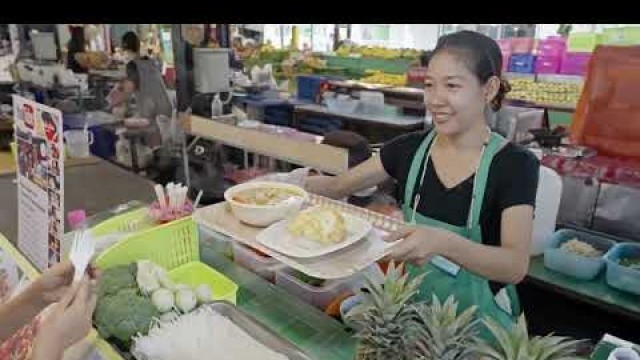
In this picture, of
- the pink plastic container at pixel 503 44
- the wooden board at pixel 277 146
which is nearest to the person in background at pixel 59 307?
the wooden board at pixel 277 146

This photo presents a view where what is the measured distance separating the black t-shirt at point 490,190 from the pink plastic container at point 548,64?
14.7 ft

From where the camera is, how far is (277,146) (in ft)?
6.41

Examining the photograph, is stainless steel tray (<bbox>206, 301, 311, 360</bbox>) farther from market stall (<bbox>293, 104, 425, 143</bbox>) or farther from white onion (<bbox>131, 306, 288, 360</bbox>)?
market stall (<bbox>293, 104, 425, 143</bbox>)

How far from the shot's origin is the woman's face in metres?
1.30

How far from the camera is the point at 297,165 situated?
1896mm

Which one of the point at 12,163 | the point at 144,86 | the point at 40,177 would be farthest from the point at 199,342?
the point at 144,86

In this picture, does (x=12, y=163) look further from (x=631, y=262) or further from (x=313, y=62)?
(x=313, y=62)

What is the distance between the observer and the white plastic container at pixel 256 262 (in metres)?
1.37

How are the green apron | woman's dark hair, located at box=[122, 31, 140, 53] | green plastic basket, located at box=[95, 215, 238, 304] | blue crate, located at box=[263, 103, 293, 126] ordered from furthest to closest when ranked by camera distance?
1. blue crate, located at box=[263, 103, 293, 126]
2. woman's dark hair, located at box=[122, 31, 140, 53]
3. the green apron
4. green plastic basket, located at box=[95, 215, 238, 304]

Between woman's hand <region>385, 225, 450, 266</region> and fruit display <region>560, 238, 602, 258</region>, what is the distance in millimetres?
1477

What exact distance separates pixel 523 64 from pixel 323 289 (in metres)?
5.08

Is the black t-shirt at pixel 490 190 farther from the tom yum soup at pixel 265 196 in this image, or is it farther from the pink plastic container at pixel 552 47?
the pink plastic container at pixel 552 47

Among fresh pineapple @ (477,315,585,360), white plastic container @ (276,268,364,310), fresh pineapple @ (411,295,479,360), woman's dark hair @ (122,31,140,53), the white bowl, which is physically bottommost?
white plastic container @ (276,268,364,310)

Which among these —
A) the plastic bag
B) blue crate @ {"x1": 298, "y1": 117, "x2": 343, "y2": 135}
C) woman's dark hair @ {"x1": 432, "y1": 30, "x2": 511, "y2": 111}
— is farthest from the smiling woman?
blue crate @ {"x1": 298, "y1": 117, "x2": 343, "y2": 135}
